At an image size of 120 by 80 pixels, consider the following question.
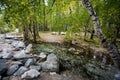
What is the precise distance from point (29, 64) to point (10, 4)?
2.91 meters

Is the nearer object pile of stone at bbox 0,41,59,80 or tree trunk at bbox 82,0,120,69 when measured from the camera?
pile of stone at bbox 0,41,59,80

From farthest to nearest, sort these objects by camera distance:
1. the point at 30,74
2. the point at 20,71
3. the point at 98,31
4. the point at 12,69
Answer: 1. the point at 12,69
2. the point at 20,71
3. the point at 98,31
4. the point at 30,74

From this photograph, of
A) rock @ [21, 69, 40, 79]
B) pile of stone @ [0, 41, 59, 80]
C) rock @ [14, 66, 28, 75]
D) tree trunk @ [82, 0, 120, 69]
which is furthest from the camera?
rock @ [14, 66, 28, 75]

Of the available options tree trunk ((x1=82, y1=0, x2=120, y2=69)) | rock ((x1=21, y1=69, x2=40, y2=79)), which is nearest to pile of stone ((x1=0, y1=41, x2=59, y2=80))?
rock ((x1=21, y1=69, x2=40, y2=79))

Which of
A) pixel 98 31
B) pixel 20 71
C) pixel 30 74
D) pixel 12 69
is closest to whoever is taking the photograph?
pixel 30 74

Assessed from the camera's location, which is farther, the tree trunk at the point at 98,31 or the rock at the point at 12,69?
the rock at the point at 12,69

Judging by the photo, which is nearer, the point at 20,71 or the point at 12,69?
the point at 20,71

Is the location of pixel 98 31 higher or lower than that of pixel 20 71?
higher

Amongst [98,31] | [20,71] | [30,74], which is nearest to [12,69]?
[20,71]

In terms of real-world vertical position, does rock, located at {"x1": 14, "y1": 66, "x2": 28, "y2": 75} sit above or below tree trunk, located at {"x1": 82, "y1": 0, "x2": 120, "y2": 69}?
below

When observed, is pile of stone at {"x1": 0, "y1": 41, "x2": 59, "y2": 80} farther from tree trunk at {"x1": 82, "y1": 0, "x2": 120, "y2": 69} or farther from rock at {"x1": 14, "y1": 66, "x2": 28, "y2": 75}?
tree trunk at {"x1": 82, "y1": 0, "x2": 120, "y2": 69}

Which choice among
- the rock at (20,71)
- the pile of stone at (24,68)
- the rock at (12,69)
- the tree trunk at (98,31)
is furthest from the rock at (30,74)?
the tree trunk at (98,31)

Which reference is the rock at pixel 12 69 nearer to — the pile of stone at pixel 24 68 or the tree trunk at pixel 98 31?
the pile of stone at pixel 24 68

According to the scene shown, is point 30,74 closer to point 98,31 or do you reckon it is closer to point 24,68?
point 24,68
